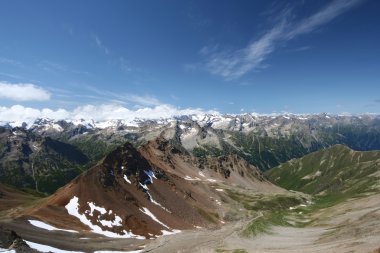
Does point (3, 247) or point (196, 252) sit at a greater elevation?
point (3, 247)

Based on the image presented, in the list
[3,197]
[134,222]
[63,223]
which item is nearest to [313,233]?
[134,222]

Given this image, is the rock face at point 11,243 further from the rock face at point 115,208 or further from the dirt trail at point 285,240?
the dirt trail at point 285,240

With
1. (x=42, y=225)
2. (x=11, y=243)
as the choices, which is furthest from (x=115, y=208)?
(x=11, y=243)

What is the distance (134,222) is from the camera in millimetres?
151000

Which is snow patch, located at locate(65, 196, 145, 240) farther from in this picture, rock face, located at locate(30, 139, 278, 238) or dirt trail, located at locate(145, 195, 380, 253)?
dirt trail, located at locate(145, 195, 380, 253)

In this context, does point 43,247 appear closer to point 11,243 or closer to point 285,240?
point 11,243

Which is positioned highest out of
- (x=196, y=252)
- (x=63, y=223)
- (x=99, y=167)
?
(x=99, y=167)

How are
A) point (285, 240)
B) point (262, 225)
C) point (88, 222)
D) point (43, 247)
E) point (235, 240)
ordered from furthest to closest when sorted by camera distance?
point (262, 225)
point (235, 240)
point (285, 240)
point (88, 222)
point (43, 247)

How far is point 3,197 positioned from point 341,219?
171m

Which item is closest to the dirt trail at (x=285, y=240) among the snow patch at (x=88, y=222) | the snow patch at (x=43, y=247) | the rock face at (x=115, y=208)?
the snow patch at (x=88, y=222)

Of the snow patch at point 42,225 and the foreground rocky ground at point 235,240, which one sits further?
the snow patch at point 42,225

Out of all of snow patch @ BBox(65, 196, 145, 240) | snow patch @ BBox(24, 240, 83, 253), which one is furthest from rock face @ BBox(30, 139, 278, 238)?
snow patch @ BBox(24, 240, 83, 253)

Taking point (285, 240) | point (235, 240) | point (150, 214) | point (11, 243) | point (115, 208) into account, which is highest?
point (115, 208)

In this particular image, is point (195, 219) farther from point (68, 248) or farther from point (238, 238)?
point (68, 248)
